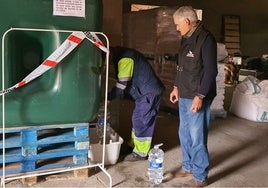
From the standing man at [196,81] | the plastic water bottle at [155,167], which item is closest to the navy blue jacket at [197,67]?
the standing man at [196,81]

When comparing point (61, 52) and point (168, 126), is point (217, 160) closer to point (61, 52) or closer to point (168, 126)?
point (168, 126)

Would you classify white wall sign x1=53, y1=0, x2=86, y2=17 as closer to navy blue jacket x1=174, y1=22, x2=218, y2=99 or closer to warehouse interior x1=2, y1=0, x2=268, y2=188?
navy blue jacket x1=174, y1=22, x2=218, y2=99

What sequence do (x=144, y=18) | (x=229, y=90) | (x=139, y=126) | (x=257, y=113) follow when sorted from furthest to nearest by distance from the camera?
(x=229, y=90) → (x=144, y=18) → (x=257, y=113) → (x=139, y=126)

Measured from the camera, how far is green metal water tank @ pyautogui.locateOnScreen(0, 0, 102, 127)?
2931 mm

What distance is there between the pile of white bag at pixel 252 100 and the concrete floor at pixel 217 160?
0.61ft

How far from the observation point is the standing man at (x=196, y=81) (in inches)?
118

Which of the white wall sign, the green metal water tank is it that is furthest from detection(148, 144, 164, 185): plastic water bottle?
the white wall sign

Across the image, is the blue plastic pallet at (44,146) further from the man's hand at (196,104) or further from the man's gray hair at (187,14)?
the man's gray hair at (187,14)

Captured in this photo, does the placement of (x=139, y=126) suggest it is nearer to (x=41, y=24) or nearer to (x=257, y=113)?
(x=41, y=24)

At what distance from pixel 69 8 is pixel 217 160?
2406 millimetres

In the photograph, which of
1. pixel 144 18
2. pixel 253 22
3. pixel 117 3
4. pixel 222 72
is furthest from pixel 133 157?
pixel 253 22

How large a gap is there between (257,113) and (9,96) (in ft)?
14.8

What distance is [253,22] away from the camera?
1523 cm

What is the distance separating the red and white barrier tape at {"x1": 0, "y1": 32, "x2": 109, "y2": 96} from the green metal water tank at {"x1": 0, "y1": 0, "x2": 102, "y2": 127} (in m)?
0.07
